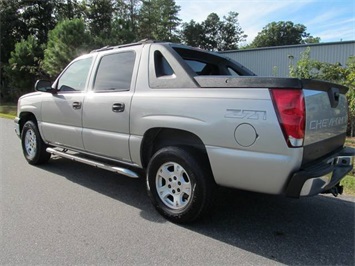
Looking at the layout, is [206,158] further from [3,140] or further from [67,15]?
[67,15]

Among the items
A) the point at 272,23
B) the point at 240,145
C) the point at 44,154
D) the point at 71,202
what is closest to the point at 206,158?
the point at 240,145

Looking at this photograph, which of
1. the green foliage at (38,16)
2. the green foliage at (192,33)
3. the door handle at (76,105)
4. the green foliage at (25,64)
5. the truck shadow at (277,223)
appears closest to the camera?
the truck shadow at (277,223)

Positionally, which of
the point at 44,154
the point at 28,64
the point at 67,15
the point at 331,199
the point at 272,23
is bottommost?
the point at 331,199

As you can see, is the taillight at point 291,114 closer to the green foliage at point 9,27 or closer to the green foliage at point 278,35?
the green foliage at point 9,27

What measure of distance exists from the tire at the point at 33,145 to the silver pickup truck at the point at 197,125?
888 millimetres

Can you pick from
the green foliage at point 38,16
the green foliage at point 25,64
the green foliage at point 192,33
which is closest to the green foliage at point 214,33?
the green foliage at point 192,33

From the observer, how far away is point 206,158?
3467 millimetres

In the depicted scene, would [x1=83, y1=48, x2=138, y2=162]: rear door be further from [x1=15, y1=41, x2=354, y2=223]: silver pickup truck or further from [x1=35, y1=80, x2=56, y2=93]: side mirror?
[x1=35, y1=80, x2=56, y2=93]: side mirror

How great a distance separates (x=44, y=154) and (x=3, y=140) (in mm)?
3785

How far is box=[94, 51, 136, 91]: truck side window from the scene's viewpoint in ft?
13.7

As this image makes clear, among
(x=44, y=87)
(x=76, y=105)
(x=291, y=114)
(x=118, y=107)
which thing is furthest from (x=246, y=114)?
(x=44, y=87)

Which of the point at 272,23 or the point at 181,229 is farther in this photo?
the point at 272,23

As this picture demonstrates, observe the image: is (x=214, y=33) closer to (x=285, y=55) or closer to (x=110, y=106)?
(x=285, y=55)

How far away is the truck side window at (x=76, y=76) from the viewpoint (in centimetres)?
488
